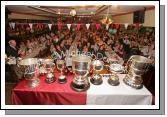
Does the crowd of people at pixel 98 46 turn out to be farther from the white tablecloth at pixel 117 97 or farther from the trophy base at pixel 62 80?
the white tablecloth at pixel 117 97

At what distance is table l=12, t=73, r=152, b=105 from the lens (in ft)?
3.41

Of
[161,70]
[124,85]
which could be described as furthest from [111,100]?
[161,70]

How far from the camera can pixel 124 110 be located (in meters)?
0.91

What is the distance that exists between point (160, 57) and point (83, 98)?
55 centimetres

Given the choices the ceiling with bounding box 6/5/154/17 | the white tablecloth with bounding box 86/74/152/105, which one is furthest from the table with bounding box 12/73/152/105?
the ceiling with bounding box 6/5/154/17

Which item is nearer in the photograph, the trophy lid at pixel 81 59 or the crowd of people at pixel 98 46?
the trophy lid at pixel 81 59

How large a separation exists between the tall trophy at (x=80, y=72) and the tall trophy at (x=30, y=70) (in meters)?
0.27

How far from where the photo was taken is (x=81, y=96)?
104 cm

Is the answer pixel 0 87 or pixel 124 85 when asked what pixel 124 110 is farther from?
pixel 0 87

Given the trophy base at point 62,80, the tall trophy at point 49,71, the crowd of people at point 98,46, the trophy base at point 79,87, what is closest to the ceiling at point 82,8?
the crowd of people at point 98,46

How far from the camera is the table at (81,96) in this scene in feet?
3.41

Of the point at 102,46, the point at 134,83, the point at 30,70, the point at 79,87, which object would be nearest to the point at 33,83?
the point at 30,70

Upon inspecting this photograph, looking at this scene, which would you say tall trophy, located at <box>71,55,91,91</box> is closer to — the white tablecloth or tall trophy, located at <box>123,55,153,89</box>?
the white tablecloth

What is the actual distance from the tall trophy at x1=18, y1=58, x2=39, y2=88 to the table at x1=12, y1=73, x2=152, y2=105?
50mm
